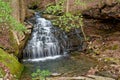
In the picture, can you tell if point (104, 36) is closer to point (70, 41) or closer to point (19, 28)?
point (70, 41)

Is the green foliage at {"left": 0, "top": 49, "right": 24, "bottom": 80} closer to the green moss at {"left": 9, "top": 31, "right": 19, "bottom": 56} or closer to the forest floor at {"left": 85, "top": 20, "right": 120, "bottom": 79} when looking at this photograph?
the green moss at {"left": 9, "top": 31, "right": 19, "bottom": 56}

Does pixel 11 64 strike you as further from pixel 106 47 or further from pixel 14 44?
pixel 106 47

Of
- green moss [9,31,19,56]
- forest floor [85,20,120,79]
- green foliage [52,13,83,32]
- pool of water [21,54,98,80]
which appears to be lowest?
pool of water [21,54,98,80]

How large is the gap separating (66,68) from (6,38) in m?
4.05

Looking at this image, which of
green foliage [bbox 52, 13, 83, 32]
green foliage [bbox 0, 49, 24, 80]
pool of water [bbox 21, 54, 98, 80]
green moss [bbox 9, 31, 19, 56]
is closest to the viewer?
green foliage [bbox 0, 49, 24, 80]

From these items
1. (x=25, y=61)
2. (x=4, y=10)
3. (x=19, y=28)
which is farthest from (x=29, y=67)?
(x=4, y=10)

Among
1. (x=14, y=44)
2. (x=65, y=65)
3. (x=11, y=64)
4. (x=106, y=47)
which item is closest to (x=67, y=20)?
(x=65, y=65)

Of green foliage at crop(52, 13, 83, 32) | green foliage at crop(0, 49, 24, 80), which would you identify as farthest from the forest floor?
green foliage at crop(0, 49, 24, 80)

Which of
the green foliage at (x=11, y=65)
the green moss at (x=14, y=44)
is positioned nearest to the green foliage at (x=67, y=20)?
the green moss at (x=14, y=44)

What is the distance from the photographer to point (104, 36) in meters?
19.8

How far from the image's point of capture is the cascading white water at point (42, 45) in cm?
1774

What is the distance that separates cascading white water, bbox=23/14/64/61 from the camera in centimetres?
1774

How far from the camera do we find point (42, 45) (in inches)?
739

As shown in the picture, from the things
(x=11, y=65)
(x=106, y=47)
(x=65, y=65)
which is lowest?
(x=65, y=65)
